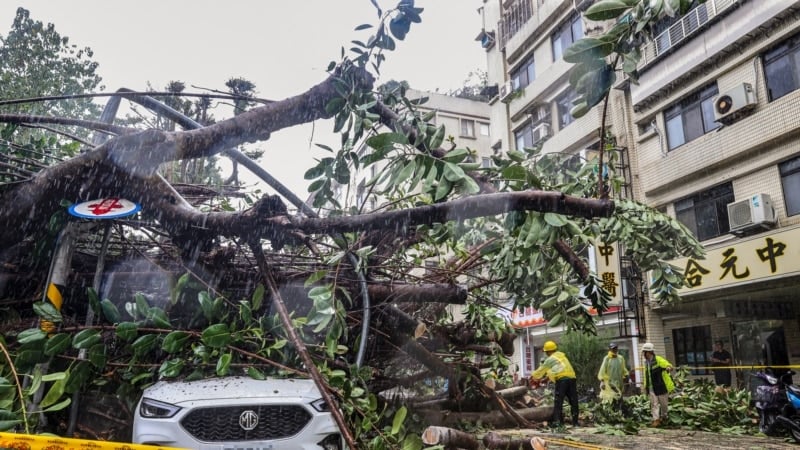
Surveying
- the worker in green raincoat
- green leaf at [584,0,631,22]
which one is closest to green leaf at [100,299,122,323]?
green leaf at [584,0,631,22]

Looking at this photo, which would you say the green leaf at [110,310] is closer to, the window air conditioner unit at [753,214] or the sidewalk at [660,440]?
the sidewalk at [660,440]

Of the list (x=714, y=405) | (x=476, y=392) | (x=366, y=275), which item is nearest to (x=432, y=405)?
(x=476, y=392)

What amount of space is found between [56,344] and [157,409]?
0.86m

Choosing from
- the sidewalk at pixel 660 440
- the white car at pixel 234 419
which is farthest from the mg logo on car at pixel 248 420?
the sidewalk at pixel 660 440

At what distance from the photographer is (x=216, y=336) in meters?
4.35

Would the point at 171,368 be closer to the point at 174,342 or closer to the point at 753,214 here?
the point at 174,342

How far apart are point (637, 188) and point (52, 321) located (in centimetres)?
1728

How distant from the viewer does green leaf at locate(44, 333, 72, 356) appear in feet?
13.3

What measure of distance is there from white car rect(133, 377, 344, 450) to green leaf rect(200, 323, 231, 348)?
42cm

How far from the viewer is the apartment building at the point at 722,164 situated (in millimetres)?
13273

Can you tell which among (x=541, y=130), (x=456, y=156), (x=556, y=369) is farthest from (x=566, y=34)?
(x=456, y=156)

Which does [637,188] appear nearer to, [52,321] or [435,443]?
[435,443]

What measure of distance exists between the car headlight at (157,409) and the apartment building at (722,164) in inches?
339

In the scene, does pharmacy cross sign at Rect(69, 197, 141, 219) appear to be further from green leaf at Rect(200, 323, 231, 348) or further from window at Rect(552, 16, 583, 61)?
window at Rect(552, 16, 583, 61)
